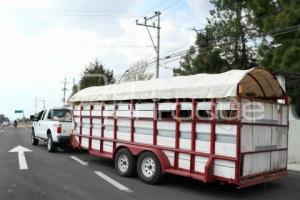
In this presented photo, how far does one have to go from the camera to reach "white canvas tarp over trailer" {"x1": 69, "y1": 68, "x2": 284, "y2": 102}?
8969mm

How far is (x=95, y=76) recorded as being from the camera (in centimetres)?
5516

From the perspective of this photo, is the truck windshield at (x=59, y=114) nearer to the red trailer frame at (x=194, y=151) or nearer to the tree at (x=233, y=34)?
the red trailer frame at (x=194, y=151)

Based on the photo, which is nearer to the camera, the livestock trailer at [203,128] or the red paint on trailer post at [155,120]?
the livestock trailer at [203,128]

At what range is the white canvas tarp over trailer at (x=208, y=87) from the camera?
29.4 feet

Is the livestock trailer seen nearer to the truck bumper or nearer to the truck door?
the truck bumper

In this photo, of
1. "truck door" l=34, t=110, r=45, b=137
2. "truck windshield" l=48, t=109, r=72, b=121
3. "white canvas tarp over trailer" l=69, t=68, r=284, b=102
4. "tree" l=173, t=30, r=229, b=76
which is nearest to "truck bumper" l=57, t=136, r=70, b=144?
"truck windshield" l=48, t=109, r=72, b=121

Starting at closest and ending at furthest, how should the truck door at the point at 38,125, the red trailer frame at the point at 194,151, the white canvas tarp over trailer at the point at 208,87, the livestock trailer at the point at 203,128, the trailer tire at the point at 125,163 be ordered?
the red trailer frame at the point at 194,151 < the livestock trailer at the point at 203,128 < the white canvas tarp over trailer at the point at 208,87 < the trailer tire at the point at 125,163 < the truck door at the point at 38,125

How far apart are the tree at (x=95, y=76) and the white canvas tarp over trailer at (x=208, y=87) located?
4271 centimetres

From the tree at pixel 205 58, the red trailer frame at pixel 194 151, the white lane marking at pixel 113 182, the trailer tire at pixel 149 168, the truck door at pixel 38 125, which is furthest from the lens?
the tree at pixel 205 58

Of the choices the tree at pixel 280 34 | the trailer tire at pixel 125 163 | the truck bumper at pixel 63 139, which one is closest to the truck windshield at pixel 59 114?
the truck bumper at pixel 63 139

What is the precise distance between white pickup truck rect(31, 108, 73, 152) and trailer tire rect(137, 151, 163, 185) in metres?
5.86

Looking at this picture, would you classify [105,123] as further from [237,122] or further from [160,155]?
[237,122]

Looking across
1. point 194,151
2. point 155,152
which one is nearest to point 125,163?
point 155,152

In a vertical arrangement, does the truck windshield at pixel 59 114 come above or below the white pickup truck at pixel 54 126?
above
